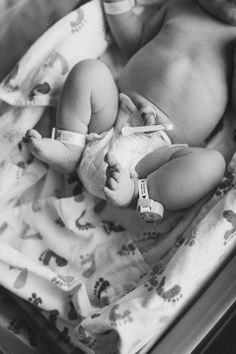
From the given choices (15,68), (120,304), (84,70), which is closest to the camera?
(120,304)

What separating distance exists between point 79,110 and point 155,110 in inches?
6.8

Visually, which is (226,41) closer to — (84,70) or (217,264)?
(84,70)

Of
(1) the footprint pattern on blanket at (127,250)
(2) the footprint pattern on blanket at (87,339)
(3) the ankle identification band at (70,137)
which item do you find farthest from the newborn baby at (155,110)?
(2) the footprint pattern on blanket at (87,339)

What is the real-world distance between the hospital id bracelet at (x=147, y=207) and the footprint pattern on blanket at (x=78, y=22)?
1.46ft

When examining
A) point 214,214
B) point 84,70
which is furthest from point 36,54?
point 214,214

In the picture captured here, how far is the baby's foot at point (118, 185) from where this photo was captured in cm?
94

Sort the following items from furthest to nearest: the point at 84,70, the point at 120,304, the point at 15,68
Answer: the point at 15,68, the point at 84,70, the point at 120,304

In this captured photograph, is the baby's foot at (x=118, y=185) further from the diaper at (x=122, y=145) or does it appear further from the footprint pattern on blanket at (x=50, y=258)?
the footprint pattern on blanket at (x=50, y=258)

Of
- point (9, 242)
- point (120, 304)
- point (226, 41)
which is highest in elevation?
point (226, 41)

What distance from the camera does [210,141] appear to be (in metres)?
1.15

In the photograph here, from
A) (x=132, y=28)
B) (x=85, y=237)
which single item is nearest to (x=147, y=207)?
(x=85, y=237)

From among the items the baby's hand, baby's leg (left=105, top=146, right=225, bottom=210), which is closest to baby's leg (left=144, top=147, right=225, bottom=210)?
baby's leg (left=105, top=146, right=225, bottom=210)

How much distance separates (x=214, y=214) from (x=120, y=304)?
249mm

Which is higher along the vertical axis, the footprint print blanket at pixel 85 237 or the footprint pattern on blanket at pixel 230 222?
the footprint pattern on blanket at pixel 230 222
